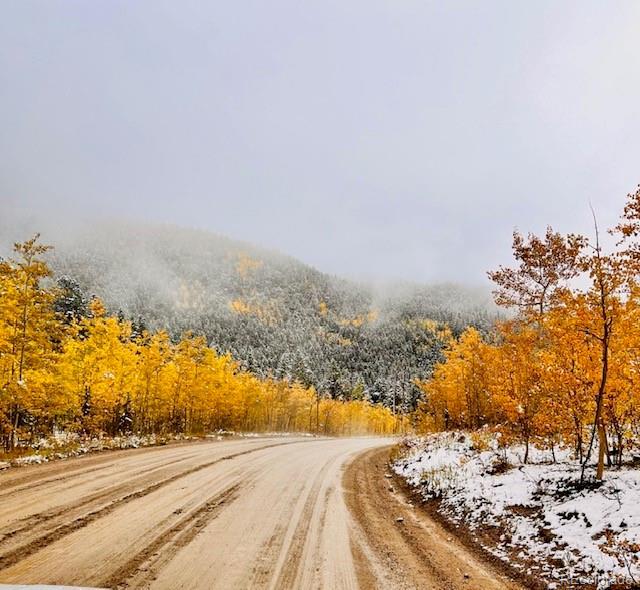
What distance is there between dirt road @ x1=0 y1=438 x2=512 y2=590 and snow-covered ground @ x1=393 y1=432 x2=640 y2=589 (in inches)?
35.7

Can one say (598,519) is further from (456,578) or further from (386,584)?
(386,584)

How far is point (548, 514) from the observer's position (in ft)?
26.2

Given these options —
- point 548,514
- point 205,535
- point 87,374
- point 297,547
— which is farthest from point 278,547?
point 87,374

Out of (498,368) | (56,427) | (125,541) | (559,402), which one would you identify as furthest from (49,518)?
(56,427)

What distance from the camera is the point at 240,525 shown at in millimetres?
7789

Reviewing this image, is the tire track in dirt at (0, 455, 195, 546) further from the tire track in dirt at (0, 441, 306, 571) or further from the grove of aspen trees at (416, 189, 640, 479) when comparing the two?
the grove of aspen trees at (416, 189, 640, 479)

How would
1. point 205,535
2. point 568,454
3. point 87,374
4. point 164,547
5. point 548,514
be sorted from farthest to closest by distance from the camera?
point 87,374 → point 568,454 → point 548,514 → point 205,535 → point 164,547

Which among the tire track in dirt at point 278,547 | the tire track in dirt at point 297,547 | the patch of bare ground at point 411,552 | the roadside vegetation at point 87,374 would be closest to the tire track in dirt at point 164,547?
the tire track in dirt at point 278,547

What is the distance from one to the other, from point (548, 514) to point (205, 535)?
19.5 ft

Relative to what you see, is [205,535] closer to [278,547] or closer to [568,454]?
[278,547]

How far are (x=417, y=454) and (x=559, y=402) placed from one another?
8.19 m

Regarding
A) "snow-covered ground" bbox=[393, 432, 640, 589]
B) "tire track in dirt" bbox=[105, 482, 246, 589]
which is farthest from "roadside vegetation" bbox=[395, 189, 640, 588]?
"tire track in dirt" bbox=[105, 482, 246, 589]

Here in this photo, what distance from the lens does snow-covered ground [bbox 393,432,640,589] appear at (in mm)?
6148

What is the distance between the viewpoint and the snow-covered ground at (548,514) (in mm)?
6148
